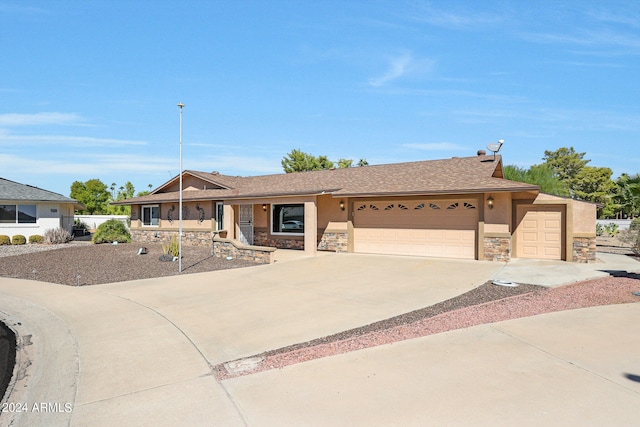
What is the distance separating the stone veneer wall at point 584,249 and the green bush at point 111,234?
2414 cm

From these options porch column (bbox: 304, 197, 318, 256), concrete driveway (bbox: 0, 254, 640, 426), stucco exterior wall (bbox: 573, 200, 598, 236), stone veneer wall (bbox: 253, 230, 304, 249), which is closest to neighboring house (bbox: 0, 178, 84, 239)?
stone veneer wall (bbox: 253, 230, 304, 249)

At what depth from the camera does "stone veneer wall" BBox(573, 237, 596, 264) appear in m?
13.7

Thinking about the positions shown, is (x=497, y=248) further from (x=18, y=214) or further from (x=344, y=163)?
(x=344, y=163)

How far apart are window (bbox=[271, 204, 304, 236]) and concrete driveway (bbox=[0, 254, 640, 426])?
368 inches

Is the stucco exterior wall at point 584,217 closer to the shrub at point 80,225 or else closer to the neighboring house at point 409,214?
the neighboring house at point 409,214

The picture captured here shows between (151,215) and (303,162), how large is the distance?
912 inches

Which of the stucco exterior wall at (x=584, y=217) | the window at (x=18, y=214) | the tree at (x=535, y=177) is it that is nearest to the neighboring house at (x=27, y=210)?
the window at (x=18, y=214)

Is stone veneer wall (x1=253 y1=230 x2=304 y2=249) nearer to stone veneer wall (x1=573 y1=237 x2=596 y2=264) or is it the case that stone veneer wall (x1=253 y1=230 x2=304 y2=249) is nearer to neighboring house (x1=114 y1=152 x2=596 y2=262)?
neighboring house (x1=114 y1=152 x2=596 y2=262)

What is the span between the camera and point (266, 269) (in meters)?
13.2

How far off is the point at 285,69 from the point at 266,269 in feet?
31.7

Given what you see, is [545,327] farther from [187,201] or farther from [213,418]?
[187,201]

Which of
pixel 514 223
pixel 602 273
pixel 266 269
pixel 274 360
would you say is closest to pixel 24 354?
pixel 274 360

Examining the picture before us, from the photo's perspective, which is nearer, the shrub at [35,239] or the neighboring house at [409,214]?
the neighboring house at [409,214]

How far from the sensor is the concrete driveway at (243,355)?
3.88 m
